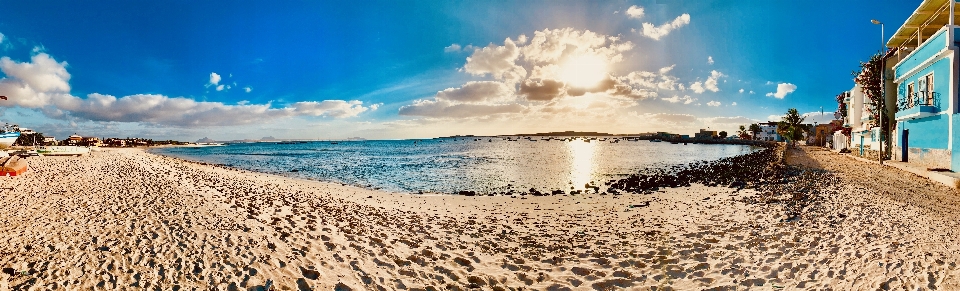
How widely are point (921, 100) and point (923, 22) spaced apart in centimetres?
574

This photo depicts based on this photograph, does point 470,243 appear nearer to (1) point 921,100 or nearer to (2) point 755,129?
(1) point 921,100

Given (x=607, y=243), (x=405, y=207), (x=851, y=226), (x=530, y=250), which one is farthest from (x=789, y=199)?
(x=405, y=207)

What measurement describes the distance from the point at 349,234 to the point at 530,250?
4454 millimetres

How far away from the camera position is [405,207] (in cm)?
1538

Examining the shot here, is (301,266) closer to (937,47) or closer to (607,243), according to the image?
(607,243)

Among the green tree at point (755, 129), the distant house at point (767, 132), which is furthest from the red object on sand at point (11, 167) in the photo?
the distant house at point (767, 132)

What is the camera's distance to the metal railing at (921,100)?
22.0 meters

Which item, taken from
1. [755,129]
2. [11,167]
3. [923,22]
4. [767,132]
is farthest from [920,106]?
[767,132]

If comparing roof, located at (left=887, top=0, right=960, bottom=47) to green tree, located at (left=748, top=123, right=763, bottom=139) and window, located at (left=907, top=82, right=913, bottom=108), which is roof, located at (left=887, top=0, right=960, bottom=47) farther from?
green tree, located at (left=748, top=123, right=763, bottom=139)

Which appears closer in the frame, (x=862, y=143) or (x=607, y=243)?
(x=607, y=243)

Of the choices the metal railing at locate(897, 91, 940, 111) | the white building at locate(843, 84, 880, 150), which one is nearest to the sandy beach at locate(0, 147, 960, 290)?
the metal railing at locate(897, 91, 940, 111)

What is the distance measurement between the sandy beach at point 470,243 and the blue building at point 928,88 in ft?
31.3

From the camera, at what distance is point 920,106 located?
22.7m

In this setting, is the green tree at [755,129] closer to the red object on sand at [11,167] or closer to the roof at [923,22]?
the roof at [923,22]
